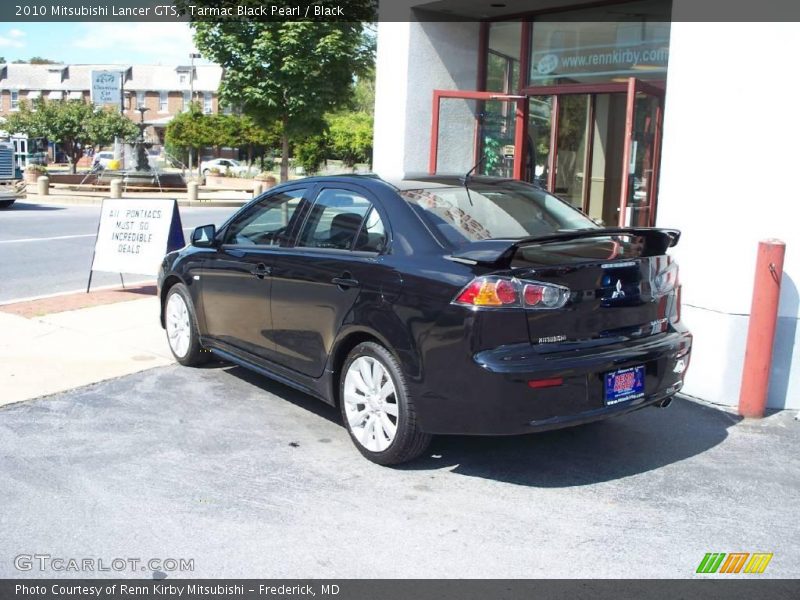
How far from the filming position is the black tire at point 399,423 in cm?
474

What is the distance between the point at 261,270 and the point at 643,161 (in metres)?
4.43

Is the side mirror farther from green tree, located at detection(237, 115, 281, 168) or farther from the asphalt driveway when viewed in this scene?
green tree, located at detection(237, 115, 281, 168)

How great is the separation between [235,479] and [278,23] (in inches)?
713

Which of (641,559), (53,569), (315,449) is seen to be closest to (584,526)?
(641,559)

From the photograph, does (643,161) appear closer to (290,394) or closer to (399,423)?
(290,394)

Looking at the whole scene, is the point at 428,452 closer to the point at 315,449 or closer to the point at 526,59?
the point at 315,449

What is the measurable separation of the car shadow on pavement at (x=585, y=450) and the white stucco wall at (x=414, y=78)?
5.20 m

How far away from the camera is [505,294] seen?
4414 millimetres

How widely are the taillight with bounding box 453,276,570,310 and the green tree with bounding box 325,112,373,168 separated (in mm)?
42797

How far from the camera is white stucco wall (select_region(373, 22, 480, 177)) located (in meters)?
10.1

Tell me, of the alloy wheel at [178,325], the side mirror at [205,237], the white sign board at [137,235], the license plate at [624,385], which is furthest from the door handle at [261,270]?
the white sign board at [137,235]

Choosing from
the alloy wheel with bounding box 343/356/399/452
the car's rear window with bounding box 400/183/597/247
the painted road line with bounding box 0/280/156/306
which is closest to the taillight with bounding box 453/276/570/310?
the car's rear window with bounding box 400/183/597/247

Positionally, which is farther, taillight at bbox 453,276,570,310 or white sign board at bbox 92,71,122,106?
white sign board at bbox 92,71,122,106
